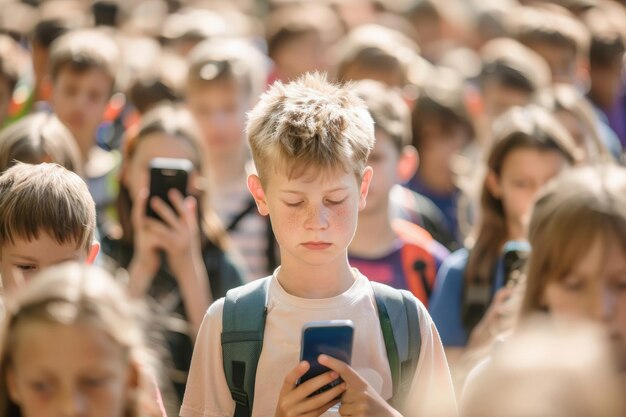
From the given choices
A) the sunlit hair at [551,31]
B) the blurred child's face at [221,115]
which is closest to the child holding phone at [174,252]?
the blurred child's face at [221,115]

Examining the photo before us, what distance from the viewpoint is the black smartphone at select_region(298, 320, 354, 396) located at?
379 centimetres

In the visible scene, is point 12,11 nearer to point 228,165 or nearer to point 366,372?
point 228,165

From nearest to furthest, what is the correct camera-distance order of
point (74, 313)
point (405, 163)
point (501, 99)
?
point (74, 313) → point (405, 163) → point (501, 99)

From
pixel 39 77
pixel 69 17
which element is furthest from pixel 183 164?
pixel 69 17

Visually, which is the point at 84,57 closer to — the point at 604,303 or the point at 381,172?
the point at 381,172

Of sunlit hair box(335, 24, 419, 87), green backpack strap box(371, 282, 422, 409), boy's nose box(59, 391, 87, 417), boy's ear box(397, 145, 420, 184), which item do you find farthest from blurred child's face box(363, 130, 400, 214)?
boy's nose box(59, 391, 87, 417)

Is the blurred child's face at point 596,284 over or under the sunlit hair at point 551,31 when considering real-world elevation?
under

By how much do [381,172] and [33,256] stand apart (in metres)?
2.34

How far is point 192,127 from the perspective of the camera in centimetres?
679

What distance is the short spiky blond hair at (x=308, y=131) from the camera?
4148mm

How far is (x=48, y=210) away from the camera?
4.46 metres

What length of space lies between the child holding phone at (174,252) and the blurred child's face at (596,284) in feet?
6.93

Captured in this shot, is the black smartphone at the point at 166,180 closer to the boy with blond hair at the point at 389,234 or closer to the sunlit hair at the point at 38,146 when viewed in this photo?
the sunlit hair at the point at 38,146

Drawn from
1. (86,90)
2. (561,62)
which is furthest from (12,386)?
(561,62)
